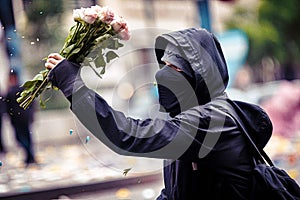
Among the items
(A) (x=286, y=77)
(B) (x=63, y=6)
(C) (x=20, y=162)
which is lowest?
(A) (x=286, y=77)

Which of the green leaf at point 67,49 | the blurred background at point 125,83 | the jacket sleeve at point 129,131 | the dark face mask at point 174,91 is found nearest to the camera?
the jacket sleeve at point 129,131

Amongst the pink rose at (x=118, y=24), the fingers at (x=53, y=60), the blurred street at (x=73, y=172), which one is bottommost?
the blurred street at (x=73, y=172)

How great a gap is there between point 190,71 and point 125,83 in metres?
2.91

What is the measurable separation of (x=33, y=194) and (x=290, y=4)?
58.0 feet

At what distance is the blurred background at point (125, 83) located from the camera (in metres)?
5.30

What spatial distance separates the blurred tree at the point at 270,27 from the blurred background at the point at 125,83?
35 mm

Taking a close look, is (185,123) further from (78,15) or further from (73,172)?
(73,172)

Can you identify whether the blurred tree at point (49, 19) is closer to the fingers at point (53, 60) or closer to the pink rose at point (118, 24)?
the pink rose at point (118, 24)

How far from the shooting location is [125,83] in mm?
5488

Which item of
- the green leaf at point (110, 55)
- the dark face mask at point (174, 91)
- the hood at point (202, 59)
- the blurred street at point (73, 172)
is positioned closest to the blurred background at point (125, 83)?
the blurred street at point (73, 172)

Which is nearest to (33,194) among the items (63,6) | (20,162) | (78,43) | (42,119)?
(20,162)

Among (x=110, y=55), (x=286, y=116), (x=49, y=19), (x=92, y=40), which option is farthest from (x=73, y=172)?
(x=92, y=40)

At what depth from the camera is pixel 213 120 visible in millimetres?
2539

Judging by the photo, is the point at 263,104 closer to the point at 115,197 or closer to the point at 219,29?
the point at 115,197
